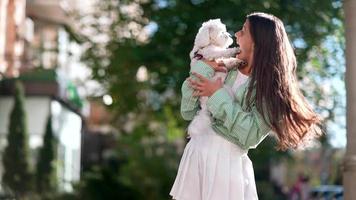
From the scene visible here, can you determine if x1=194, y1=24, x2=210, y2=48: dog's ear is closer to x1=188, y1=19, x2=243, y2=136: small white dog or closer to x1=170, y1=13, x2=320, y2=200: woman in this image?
x1=188, y1=19, x2=243, y2=136: small white dog

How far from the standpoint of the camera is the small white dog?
4.10 m

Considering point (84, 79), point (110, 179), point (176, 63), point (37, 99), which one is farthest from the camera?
point (37, 99)

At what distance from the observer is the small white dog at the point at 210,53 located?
13.4ft

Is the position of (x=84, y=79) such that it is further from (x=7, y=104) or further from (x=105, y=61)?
(x=7, y=104)

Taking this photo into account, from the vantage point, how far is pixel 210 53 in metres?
4.09

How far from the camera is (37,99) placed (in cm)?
2494

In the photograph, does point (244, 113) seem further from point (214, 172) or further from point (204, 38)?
point (204, 38)

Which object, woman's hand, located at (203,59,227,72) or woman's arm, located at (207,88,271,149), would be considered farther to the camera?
woman's hand, located at (203,59,227,72)

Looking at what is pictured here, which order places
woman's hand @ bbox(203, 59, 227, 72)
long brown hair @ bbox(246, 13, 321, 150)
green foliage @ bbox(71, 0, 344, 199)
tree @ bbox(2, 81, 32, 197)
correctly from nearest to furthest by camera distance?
long brown hair @ bbox(246, 13, 321, 150), woman's hand @ bbox(203, 59, 227, 72), green foliage @ bbox(71, 0, 344, 199), tree @ bbox(2, 81, 32, 197)

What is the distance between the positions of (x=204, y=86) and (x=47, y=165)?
17.9 meters

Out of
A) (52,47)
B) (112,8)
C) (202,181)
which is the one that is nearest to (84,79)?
(52,47)

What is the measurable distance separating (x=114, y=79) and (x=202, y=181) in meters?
14.1

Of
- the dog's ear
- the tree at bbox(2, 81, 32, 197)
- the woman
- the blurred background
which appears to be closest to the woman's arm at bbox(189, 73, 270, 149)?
the woman

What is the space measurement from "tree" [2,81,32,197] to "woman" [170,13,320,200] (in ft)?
52.5
